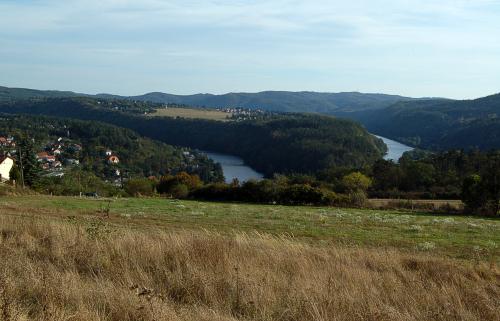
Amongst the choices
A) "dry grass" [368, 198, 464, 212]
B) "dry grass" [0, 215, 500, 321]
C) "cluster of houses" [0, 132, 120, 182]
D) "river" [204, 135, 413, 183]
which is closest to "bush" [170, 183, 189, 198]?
"dry grass" [368, 198, 464, 212]

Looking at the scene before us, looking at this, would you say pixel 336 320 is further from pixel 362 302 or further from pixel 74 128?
pixel 74 128

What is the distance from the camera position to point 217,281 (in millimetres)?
Result: 5879

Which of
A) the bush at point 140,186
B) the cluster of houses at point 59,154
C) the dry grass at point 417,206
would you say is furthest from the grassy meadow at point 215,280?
the cluster of houses at point 59,154

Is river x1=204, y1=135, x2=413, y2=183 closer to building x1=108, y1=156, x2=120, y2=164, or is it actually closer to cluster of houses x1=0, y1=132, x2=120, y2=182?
building x1=108, y1=156, x2=120, y2=164

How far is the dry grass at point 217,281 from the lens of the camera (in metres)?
4.94

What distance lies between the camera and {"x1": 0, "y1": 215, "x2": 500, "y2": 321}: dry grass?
4938 mm

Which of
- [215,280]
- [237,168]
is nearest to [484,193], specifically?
[215,280]

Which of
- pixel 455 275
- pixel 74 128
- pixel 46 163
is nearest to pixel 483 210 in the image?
pixel 455 275

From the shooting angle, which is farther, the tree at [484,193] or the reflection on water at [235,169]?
the reflection on water at [235,169]

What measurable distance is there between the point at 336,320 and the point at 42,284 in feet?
10.3

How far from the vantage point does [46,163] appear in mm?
116438

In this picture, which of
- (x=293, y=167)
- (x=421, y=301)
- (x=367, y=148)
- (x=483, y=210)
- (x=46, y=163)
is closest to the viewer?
(x=421, y=301)

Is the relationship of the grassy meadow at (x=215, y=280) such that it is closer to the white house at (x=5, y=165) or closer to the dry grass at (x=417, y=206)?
the dry grass at (x=417, y=206)

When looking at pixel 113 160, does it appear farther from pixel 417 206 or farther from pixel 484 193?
pixel 484 193
